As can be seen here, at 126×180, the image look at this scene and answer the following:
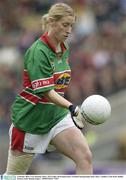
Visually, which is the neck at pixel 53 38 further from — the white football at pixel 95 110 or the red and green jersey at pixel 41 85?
the white football at pixel 95 110

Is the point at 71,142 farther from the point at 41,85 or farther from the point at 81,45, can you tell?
the point at 81,45

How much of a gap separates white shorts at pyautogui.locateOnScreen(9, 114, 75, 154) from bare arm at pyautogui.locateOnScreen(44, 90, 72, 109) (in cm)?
39

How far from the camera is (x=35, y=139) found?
27.4 ft

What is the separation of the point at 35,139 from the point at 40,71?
0.75m

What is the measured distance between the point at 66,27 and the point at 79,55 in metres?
7.69

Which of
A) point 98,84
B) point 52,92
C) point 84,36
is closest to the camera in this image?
point 52,92

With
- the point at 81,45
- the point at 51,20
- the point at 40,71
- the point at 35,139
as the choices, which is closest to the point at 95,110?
the point at 40,71

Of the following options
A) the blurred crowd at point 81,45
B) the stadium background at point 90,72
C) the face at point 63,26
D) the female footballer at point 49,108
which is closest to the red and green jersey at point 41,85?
the female footballer at point 49,108

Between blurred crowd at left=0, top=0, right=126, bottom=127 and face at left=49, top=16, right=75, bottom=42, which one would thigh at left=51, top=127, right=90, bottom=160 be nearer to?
face at left=49, top=16, right=75, bottom=42

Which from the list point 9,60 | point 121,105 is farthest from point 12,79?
point 121,105

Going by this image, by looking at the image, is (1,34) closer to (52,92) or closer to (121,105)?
(121,105)

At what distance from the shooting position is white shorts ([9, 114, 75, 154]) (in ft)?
27.0

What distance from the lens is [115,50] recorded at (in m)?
16.0

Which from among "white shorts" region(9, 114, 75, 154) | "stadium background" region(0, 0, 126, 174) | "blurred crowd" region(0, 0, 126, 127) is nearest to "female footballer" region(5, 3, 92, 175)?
"white shorts" region(9, 114, 75, 154)
